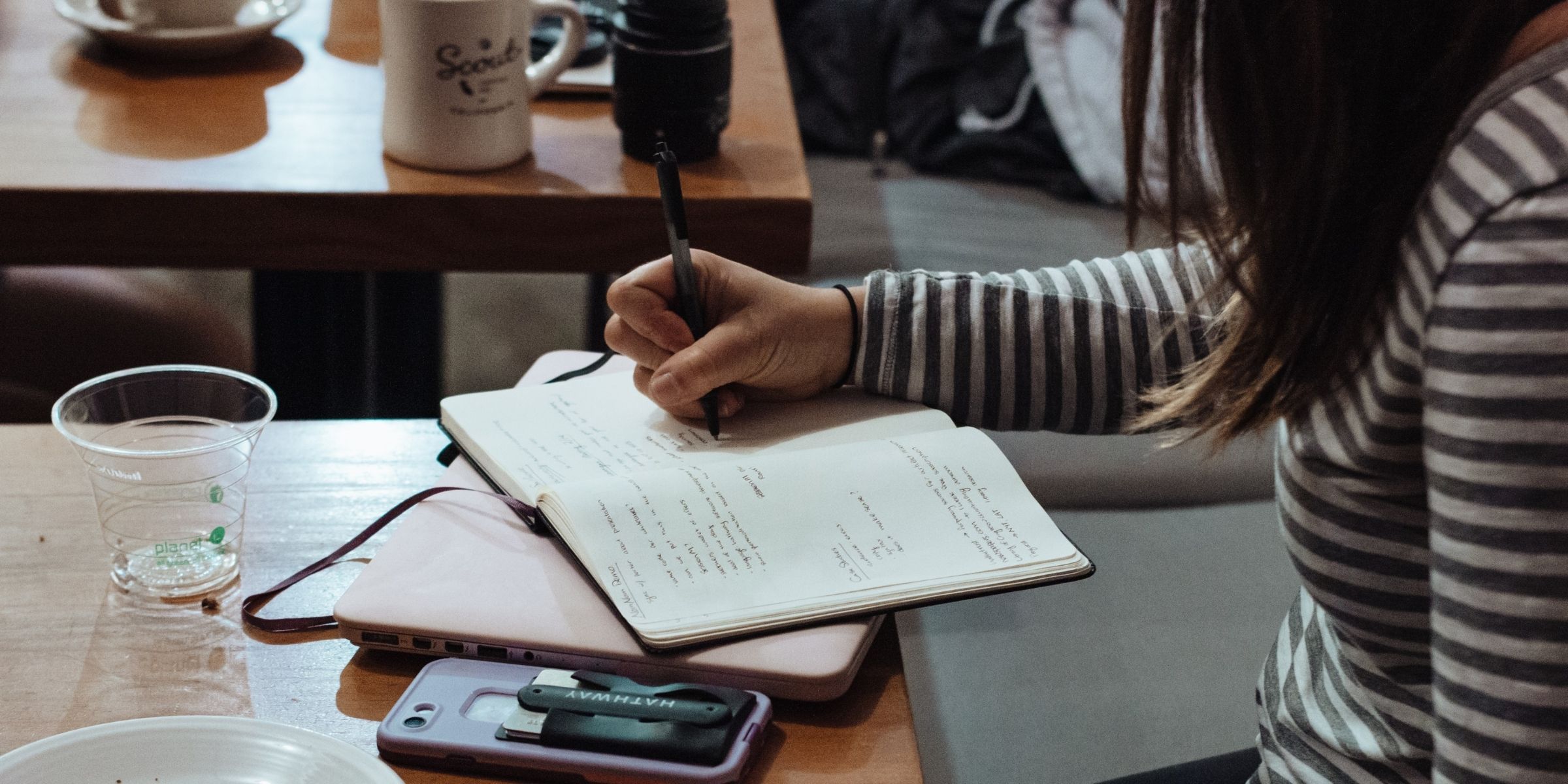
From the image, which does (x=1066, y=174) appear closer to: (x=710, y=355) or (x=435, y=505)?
(x=710, y=355)

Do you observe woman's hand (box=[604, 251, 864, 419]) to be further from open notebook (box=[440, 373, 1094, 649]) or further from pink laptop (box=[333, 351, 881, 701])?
pink laptop (box=[333, 351, 881, 701])

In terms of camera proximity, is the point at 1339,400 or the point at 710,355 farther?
the point at 710,355

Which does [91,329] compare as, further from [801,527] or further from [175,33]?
[801,527]

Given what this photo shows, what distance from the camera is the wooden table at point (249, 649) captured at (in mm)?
Result: 538

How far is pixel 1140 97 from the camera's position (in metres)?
0.58

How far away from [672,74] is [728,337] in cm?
42

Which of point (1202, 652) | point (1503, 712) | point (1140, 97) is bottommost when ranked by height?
point (1202, 652)

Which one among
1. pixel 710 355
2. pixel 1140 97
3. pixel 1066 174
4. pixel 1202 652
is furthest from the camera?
pixel 1066 174

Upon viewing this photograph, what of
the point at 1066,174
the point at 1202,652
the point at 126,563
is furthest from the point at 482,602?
the point at 1066,174

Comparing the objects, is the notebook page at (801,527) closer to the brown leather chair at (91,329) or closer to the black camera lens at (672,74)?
the black camera lens at (672,74)

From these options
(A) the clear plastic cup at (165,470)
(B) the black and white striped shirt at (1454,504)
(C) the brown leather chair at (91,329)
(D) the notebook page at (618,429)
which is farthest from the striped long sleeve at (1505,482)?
(C) the brown leather chair at (91,329)

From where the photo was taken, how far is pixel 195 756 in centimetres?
51

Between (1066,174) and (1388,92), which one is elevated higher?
(1388,92)

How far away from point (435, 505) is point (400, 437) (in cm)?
12
